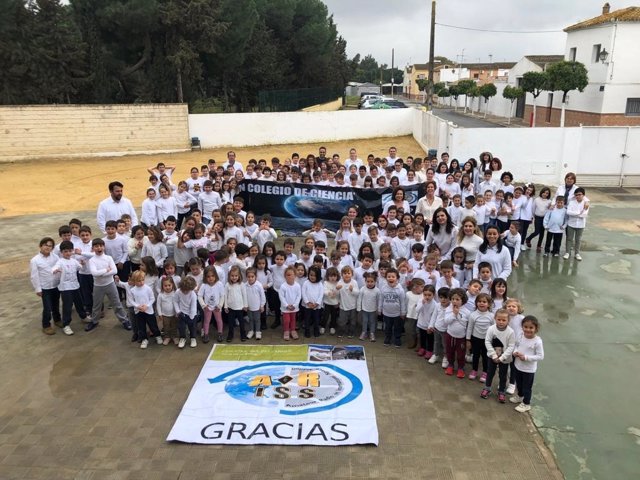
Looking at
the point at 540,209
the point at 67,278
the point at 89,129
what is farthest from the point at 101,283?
the point at 89,129

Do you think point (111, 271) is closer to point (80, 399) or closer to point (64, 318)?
point (64, 318)

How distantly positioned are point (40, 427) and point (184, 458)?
1.52m

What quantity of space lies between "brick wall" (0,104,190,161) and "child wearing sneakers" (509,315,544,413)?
65.2 feet

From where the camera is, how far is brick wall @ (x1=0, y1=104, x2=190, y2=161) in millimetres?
19969

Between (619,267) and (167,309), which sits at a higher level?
(167,309)

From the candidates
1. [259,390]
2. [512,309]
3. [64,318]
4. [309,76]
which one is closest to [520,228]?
[512,309]

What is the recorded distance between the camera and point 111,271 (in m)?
6.52

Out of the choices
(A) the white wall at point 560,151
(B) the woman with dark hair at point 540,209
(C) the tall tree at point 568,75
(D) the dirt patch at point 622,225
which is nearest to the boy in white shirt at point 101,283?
(B) the woman with dark hair at point 540,209

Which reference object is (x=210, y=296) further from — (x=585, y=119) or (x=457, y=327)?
(x=585, y=119)

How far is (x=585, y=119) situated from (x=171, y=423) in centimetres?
3145

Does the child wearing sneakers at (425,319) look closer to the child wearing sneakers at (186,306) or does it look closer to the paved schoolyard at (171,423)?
the paved schoolyard at (171,423)

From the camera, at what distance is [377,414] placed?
4.92m

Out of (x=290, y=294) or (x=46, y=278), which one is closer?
(x=290, y=294)

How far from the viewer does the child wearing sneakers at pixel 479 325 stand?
5.23 meters
